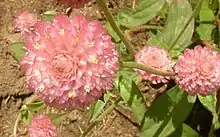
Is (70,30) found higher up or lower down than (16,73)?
higher up

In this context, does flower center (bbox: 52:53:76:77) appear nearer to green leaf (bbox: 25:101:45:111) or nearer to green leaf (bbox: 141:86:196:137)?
green leaf (bbox: 141:86:196:137)

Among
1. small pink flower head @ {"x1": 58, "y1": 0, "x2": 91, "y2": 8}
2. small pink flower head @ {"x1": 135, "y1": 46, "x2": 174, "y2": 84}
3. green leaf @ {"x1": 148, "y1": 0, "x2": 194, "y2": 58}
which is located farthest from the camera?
green leaf @ {"x1": 148, "y1": 0, "x2": 194, "y2": 58}

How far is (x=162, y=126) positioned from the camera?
1.77 meters

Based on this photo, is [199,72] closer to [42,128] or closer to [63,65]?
[63,65]

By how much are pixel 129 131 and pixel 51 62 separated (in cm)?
106

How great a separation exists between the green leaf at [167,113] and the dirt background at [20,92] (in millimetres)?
424

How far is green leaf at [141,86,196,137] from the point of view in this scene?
5.70 feet

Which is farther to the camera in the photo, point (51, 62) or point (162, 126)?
point (162, 126)

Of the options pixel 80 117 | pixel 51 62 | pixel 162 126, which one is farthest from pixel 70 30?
pixel 80 117

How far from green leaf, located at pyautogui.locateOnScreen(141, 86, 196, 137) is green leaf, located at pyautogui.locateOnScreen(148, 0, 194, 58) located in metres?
0.15

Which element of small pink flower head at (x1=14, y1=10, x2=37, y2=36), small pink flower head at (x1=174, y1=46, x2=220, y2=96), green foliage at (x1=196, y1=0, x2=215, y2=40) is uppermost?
small pink flower head at (x1=14, y1=10, x2=37, y2=36)

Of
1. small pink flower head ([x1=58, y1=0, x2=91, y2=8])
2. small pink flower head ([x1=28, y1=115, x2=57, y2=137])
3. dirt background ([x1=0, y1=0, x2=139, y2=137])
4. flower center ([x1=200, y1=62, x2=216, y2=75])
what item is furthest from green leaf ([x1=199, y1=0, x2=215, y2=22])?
small pink flower head ([x1=58, y1=0, x2=91, y2=8])

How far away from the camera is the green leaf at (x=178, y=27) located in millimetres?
1824

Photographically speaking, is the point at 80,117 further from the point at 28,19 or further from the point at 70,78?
the point at 70,78
